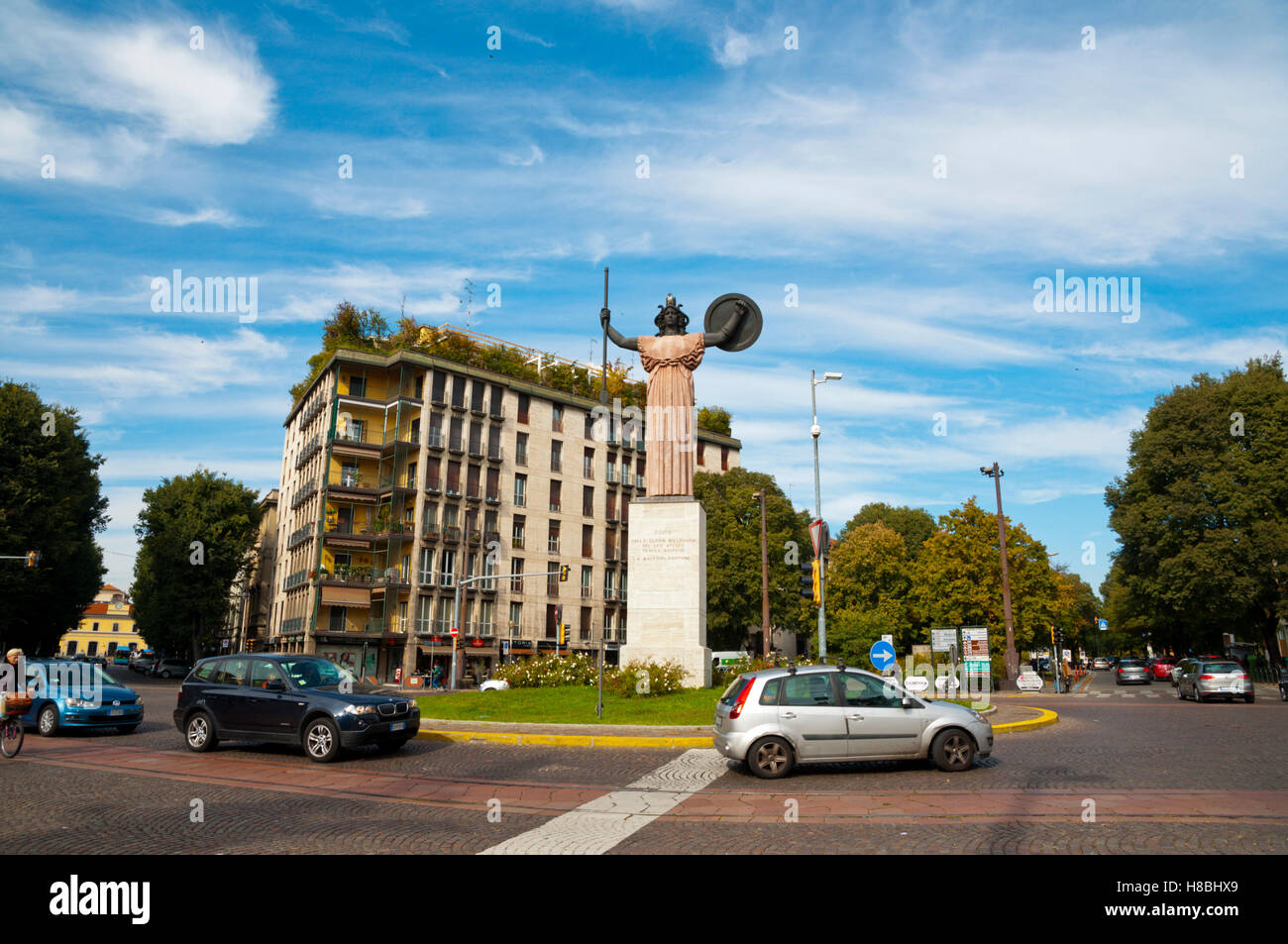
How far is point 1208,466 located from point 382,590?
152 ft

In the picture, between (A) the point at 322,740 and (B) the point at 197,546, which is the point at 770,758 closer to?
(A) the point at 322,740

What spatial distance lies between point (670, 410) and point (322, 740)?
14528 mm

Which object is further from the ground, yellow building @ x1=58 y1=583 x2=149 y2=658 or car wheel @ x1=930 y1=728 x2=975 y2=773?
car wheel @ x1=930 y1=728 x2=975 y2=773

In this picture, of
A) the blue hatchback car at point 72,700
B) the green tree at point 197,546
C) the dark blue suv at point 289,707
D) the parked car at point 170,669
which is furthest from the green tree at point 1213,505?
the parked car at point 170,669

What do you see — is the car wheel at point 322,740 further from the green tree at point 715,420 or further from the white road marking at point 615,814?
the green tree at point 715,420

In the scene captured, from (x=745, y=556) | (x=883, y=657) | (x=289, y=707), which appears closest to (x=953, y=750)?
(x=883, y=657)

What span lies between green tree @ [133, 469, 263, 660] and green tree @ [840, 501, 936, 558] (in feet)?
161

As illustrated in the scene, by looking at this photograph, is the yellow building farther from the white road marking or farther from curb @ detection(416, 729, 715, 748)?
the white road marking

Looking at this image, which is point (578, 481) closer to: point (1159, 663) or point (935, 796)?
point (1159, 663)

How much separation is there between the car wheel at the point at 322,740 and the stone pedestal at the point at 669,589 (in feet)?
35.8

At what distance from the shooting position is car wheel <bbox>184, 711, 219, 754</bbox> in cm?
1437

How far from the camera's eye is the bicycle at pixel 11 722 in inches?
548

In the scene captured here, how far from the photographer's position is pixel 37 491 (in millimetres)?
41094

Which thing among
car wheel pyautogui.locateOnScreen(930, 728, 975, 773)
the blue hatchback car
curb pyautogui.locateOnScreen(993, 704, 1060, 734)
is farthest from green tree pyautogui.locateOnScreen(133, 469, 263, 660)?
car wheel pyautogui.locateOnScreen(930, 728, 975, 773)
